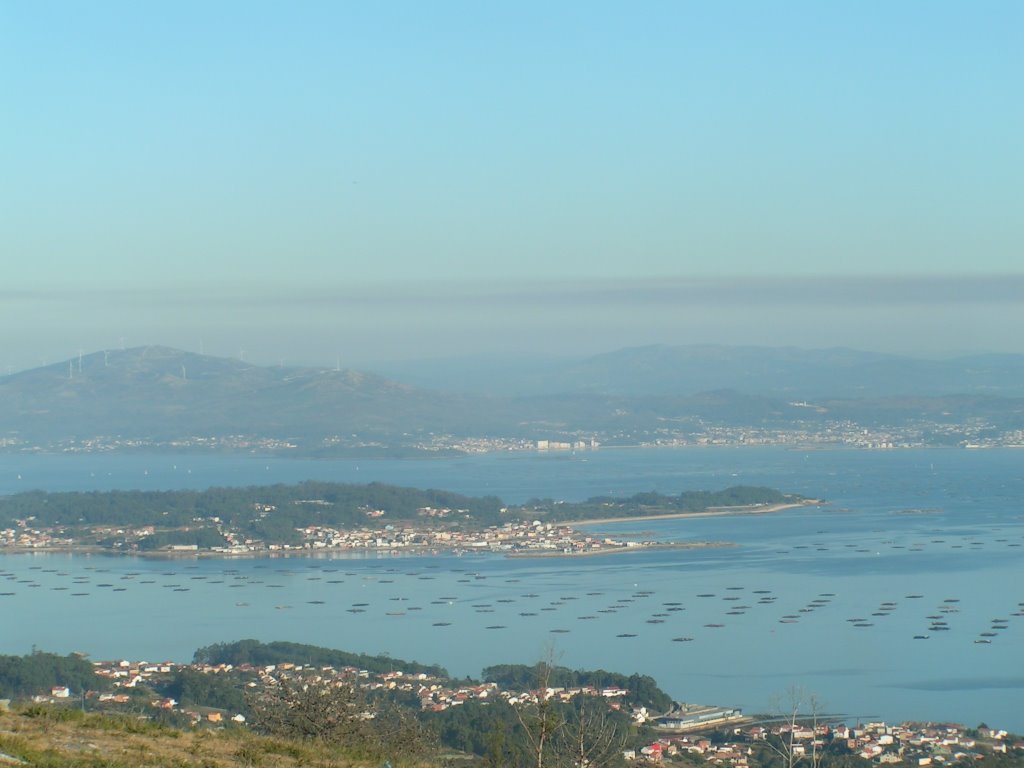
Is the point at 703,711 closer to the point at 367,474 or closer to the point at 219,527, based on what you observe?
the point at 219,527

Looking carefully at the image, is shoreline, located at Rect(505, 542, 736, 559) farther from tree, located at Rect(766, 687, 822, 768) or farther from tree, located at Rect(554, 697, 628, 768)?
tree, located at Rect(554, 697, 628, 768)

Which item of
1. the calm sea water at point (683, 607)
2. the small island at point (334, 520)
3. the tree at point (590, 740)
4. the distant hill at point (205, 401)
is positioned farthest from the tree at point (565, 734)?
the distant hill at point (205, 401)

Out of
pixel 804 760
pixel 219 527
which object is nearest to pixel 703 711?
pixel 804 760

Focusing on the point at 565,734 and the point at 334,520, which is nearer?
the point at 565,734

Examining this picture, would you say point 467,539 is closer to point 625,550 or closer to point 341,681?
point 625,550

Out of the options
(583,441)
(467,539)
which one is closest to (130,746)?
(467,539)

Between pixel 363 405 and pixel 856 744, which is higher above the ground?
pixel 363 405
